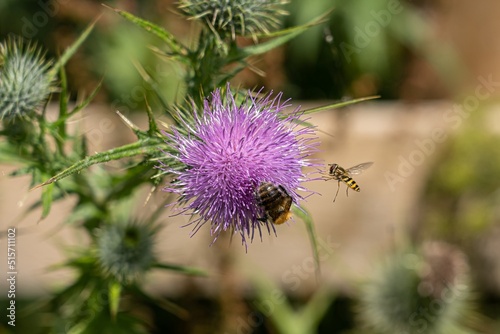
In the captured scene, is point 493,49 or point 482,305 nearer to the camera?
point 482,305

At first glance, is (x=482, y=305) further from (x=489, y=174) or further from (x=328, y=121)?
(x=328, y=121)

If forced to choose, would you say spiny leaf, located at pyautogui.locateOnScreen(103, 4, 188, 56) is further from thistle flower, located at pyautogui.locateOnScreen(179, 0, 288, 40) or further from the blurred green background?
the blurred green background

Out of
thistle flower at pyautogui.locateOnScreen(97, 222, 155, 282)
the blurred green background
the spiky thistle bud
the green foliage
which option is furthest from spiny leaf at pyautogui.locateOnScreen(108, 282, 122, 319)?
the green foliage

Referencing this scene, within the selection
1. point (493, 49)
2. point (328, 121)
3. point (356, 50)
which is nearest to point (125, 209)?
point (328, 121)

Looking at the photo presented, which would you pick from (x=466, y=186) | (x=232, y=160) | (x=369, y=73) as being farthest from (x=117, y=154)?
(x=466, y=186)

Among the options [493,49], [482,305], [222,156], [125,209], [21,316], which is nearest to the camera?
[222,156]

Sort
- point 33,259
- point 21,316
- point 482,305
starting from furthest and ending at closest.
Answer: point 482,305 < point 33,259 < point 21,316

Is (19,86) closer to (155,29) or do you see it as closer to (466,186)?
(155,29)
